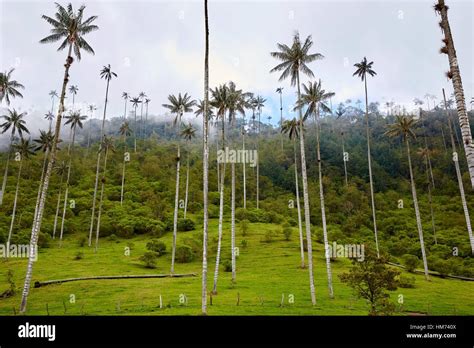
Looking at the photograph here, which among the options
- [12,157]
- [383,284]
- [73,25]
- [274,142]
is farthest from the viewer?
[274,142]

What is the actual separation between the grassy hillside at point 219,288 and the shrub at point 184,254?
1.13m

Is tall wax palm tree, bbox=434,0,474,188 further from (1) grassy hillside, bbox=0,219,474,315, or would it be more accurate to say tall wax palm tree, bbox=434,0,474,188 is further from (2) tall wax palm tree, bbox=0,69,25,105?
(2) tall wax palm tree, bbox=0,69,25,105

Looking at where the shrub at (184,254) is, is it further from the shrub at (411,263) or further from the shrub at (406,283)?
the shrub at (411,263)

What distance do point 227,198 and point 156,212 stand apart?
19195mm

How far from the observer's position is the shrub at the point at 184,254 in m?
51.6

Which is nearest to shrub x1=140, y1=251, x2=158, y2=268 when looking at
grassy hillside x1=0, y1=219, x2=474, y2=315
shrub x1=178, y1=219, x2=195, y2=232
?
grassy hillside x1=0, y1=219, x2=474, y2=315

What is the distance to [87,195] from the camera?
8306 cm

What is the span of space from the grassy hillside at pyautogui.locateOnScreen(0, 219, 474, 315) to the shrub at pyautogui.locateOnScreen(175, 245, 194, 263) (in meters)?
1.13

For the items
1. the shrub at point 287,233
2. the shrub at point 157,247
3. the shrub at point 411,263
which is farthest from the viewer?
the shrub at point 287,233

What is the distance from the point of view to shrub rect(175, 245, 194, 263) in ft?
169

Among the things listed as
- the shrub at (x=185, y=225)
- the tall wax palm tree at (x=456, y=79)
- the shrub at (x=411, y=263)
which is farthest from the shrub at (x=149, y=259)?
the tall wax palm tree at (x=456, y=79)

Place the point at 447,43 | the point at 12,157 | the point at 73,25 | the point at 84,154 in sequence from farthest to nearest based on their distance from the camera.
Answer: the point at 84,154
the point at 12,157
the point at 73,25
the point at 447,43
